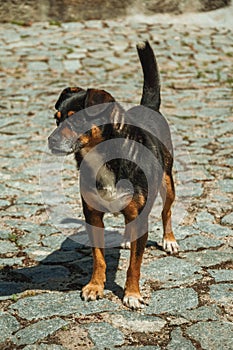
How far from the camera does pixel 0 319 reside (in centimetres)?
405

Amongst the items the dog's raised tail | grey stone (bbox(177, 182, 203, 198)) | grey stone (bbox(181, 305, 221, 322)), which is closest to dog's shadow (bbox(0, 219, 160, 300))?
grey stone (bbox(181, 305, 221, 322))

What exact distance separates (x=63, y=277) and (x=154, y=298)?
0.79 metres

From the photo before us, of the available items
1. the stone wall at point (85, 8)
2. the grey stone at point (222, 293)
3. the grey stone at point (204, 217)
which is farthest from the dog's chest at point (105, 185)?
the stone wall at point (85, 8)

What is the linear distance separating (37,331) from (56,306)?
365mm

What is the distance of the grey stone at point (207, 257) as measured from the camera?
491 centimetres

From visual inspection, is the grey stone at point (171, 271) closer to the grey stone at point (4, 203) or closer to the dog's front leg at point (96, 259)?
the dog's front leg at point (96, 259)

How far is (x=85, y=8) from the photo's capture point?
1460cm

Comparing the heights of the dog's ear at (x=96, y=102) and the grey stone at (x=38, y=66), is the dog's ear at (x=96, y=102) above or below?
above

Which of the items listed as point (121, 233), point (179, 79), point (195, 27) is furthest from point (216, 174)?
point (195, 27)

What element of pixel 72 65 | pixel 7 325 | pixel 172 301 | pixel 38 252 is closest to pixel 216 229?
pixel 172 301

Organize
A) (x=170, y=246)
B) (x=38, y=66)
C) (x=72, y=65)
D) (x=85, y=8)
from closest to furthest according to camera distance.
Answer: (x=170, y=246) → (x=38, y=66) → (x=72, y=65) → (x=85, y=8)

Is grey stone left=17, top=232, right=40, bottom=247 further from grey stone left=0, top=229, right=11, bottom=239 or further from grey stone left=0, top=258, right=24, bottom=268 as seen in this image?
grey stone left=0, top=258, right=24, bottom=268

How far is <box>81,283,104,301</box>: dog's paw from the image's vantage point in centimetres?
431

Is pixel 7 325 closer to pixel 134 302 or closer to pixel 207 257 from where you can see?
pixel 134 302
